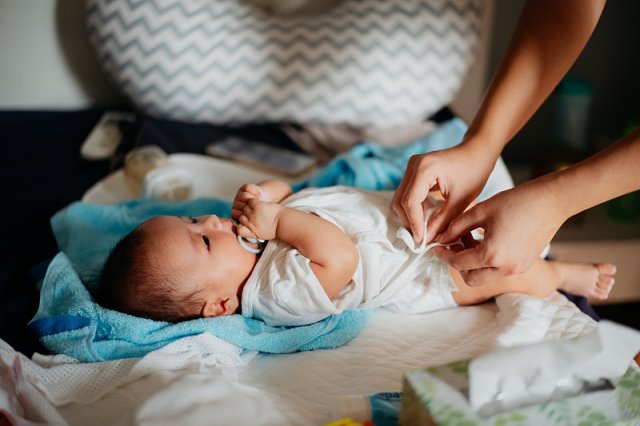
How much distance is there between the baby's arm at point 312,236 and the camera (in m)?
0.96

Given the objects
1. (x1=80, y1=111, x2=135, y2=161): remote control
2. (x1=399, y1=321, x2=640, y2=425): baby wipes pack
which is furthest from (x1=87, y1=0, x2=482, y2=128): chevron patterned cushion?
(x1=399, y1=321, x2=640, y2=425): baby wipes pack

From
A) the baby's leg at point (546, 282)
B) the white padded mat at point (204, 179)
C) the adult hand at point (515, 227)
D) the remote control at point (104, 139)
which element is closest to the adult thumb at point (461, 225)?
the adult hand at point (515, 227)

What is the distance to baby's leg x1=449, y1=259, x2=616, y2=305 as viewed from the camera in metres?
1.04

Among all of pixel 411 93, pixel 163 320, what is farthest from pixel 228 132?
pixel 163 320

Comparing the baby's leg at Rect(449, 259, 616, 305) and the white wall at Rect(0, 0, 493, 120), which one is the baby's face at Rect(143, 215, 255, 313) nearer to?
the baby's leg at Rect(449, 259, 616, 305)

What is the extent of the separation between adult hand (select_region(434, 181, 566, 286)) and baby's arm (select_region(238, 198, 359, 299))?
0.21 meters

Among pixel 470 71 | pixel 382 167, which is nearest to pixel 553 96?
pixel 470 71

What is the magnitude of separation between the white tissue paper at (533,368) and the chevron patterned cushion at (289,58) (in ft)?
3.84

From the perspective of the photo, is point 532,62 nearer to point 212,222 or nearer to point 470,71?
point 212,222

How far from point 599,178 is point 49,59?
1728mm

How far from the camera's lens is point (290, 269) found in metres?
0.97

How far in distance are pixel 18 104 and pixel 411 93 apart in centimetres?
129

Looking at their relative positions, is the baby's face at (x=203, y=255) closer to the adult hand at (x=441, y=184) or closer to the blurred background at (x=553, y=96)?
the adult hand at (x=441, y=184)

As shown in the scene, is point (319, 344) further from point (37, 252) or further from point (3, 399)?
point (37, 252)
